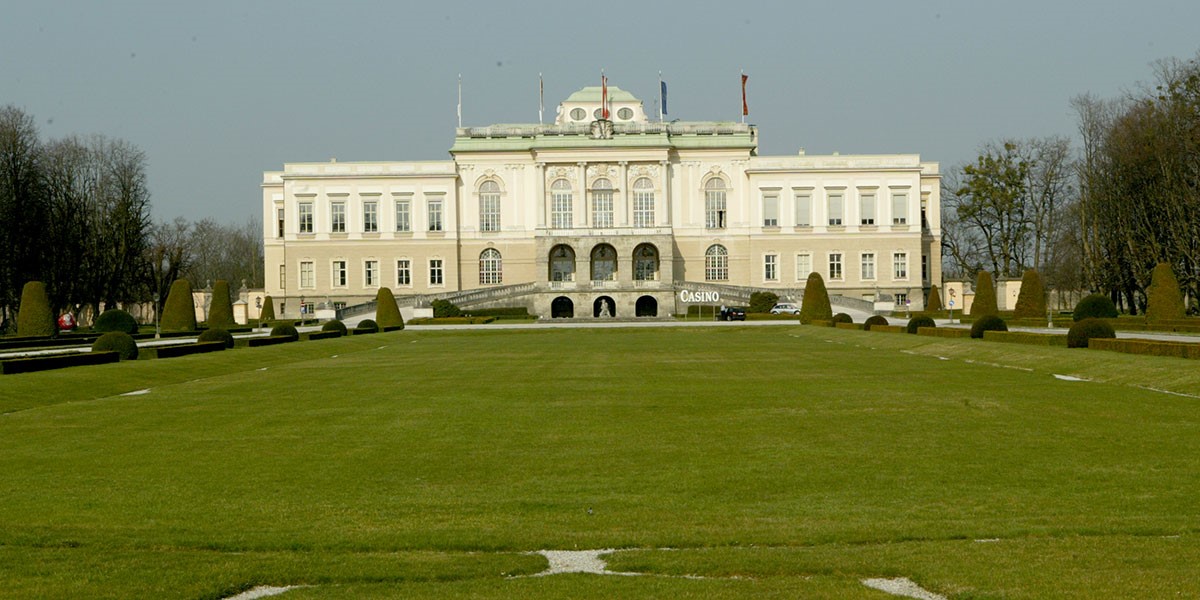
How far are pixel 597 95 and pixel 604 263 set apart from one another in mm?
16711

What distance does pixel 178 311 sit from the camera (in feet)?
211

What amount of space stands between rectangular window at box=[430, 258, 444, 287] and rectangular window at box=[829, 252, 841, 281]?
3102cm

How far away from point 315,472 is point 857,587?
23.4ft

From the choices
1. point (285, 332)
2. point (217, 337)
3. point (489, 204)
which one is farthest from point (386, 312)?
point (217, 337)

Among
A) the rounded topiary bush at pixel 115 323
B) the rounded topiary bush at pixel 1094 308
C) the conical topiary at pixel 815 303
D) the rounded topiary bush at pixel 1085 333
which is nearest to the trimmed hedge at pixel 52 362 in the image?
the rounded topiary bush at pixel 115 323

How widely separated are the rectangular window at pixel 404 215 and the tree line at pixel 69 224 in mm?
17184

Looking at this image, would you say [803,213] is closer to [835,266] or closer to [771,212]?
[771,212]

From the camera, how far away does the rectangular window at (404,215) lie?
96.7 meters

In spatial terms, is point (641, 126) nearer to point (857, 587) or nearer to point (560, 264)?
point (560, 264)

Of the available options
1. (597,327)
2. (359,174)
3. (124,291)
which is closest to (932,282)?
(597,327)

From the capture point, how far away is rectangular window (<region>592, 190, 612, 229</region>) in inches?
3782

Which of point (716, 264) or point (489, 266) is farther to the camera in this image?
point (489, 266)

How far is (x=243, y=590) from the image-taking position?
8.36 meters

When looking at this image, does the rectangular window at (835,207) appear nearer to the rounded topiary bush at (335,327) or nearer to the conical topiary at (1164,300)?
the conical topiary at (1164,300)
